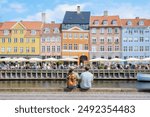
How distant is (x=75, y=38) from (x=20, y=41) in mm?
10242

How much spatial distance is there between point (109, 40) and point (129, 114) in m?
70.1

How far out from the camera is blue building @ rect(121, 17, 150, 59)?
7750 centimetres

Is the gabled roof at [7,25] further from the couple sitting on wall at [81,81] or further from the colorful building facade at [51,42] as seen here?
the couple sitting on wall at [81,81]

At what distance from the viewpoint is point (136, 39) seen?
78312 mm

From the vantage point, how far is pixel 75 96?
9766mm

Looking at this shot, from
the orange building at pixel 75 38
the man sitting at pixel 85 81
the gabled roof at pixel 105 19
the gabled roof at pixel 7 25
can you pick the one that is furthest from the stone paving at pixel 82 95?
the gabled roof at pixel 7 25

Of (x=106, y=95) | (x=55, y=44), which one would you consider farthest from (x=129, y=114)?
(x=55, y=44)

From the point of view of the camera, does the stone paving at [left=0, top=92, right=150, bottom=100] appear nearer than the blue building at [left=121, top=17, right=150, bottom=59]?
Yes

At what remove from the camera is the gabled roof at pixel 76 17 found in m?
77.1

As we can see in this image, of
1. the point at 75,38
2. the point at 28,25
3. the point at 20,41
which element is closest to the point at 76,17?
the point at 75,38

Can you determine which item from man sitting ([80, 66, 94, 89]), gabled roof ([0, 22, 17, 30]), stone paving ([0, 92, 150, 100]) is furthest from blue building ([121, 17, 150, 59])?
stone paving ([0, 92, 150, 100])

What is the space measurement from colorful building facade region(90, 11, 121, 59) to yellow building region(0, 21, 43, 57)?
10.1 meters

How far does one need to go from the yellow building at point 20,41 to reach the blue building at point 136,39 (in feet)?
52.2

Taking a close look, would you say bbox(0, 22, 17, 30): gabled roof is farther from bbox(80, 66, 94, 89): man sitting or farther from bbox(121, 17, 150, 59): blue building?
bbox(80, 66, 94, 89): man sitting
